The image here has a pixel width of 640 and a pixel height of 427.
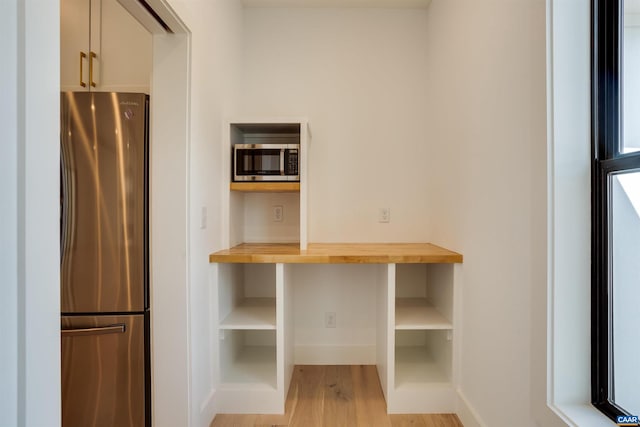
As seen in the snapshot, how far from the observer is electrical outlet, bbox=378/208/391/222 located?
8.51 feet

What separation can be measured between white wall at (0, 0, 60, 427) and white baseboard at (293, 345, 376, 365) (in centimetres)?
199

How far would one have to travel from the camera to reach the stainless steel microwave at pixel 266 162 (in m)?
2.19

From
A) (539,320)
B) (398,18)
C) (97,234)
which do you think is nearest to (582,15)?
(539,320)

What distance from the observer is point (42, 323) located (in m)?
0.70

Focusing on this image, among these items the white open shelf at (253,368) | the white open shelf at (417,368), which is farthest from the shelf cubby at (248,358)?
the white open shelf at (417,368)

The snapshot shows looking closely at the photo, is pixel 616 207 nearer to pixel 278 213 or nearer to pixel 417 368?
pixel 417 368

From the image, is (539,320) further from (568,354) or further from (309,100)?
(309,100)

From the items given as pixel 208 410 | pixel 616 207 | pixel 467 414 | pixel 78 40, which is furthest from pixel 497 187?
pixel 78 40

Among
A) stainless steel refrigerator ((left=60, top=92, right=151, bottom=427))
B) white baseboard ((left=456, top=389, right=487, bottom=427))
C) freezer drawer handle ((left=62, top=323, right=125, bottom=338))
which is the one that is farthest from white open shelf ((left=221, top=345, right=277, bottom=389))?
white baseboard ((left=456, top=389, right=487, bottom=427))

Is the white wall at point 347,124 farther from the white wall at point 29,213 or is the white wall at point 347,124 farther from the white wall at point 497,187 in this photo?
the white wall at point 29,213

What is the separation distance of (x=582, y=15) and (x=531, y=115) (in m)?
0.34

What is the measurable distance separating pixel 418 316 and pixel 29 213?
2018mm

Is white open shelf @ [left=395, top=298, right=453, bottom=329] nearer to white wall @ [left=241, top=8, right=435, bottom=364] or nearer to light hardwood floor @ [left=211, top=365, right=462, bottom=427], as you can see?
white wall @ [left=241, top=8, right=435, bottom=364]

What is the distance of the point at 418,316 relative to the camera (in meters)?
2.11
